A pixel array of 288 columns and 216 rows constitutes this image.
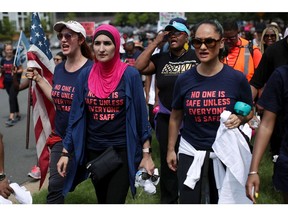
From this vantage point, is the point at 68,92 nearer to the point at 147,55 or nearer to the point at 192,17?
A: the point at 147,55

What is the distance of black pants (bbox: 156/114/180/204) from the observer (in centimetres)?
482

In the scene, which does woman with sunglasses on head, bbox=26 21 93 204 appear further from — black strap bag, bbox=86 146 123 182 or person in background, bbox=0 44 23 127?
person in background, bbox=0 44 23 127

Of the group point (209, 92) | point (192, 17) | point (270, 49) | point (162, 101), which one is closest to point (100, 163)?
point (209, 92)

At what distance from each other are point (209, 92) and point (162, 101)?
1.47m

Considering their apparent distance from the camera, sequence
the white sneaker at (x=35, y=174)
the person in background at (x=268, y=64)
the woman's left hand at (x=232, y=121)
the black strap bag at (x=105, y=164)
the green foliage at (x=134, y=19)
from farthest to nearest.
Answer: the green foliage at (x=134, y=19) → the white sneaker at (x=35, y=174) → the person in background at (x=268, y=64) → the black strap bag at (x=105, y=164) → the woman's left hand at (x=232, y=121)

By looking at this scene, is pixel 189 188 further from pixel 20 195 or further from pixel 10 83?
pixel 10 83

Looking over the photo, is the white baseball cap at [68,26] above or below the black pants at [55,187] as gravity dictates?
above

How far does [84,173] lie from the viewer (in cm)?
396

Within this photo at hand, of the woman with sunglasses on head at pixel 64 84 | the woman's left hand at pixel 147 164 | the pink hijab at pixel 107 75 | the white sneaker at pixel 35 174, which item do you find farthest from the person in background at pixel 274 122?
the white sneaker at pixel 35 174

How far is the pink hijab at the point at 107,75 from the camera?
3.67 m

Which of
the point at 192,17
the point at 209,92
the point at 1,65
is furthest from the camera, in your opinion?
the point at 192,17

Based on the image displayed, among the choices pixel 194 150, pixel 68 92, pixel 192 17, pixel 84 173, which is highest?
pixel 192 17

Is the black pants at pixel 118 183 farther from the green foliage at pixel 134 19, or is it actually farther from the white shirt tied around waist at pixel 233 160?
the green foliage at pixel 134 19

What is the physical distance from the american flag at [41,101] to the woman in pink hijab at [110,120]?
1498 millimetres
